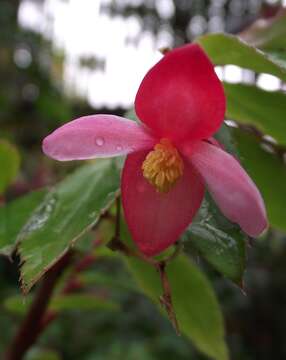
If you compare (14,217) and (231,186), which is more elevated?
(231,186)

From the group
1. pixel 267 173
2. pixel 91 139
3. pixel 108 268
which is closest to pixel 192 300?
pixel 267 173

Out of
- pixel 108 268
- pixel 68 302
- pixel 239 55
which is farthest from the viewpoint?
pixel 108 268

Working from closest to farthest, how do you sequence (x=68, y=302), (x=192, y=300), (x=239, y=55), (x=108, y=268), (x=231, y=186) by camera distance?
(x=231, y=186) < (x=239, y=55) < (x=192, y=300) < (x=68, y=302) < (x=108, y=268)

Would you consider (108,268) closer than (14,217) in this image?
No

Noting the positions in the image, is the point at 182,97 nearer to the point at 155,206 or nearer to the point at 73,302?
the point at 155,206

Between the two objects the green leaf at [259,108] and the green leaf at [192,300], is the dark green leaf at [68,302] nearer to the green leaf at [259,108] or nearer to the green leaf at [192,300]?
the green leaf at [192,300]

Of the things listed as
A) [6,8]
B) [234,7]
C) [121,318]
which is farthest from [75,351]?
[234,7]

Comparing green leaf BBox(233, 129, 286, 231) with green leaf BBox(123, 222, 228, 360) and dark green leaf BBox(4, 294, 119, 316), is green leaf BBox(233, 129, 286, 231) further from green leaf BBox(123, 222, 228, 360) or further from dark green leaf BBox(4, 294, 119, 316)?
dark green leaf BBox(4, 294, 119, 316)

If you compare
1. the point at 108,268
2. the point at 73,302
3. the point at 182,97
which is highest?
the point at 182,97
